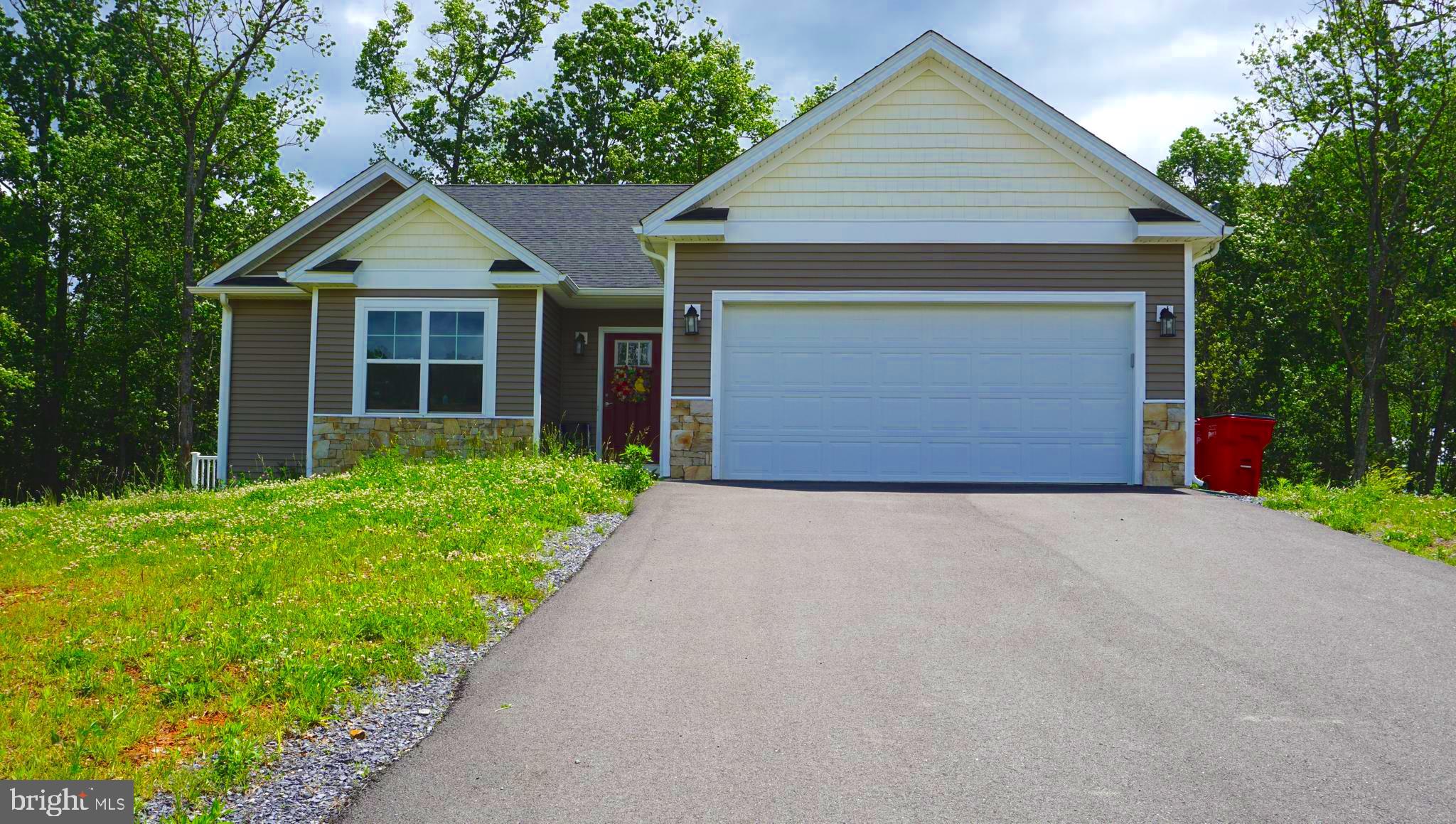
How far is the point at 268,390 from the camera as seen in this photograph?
15664 mm

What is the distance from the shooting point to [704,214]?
1238 cm

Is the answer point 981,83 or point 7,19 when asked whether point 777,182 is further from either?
point 7,19

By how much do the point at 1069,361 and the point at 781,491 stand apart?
410 cm

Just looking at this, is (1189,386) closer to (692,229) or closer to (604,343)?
(692,229)

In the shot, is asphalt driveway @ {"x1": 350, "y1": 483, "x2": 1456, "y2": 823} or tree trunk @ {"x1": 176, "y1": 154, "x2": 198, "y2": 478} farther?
tree trunk @ {"x1": 176, "y1": 154, "x2": 198, "y2": 478}

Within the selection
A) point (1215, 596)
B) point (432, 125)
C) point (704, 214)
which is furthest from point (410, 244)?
point (432, 125)

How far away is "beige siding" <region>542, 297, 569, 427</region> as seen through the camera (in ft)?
47.3

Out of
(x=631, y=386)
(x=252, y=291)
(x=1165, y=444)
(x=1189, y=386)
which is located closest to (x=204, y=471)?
(x=252, y=291)

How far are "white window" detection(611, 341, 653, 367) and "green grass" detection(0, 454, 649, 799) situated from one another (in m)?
5.78

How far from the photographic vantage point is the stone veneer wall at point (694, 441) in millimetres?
12312

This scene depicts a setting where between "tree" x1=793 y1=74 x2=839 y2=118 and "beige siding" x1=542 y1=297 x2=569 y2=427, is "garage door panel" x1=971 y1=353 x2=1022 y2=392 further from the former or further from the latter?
Answer: "tree" x1=793 y1=74 x2=839 y2=118

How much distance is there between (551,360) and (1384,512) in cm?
1060

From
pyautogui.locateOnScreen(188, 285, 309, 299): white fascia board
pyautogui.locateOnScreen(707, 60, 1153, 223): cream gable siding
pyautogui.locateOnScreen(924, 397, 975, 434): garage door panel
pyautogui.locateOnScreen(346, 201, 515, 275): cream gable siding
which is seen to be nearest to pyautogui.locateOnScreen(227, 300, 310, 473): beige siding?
pyautogui.locateOnScreen(188, 285, 309, 299): white fascia board

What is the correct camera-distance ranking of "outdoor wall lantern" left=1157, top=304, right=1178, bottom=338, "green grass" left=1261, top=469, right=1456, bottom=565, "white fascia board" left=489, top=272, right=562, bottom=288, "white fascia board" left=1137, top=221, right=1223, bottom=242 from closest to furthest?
"green grass" left=1261, top=469, right=1456, bottom=565
"white fascia board" left=1137, top=221, right=1223, bottom=242
"outdoor wall lantern" left=1157, top=304, right=1178, bottom=338
"white fascia board" left=489, top=272, right=562, bottom=288
